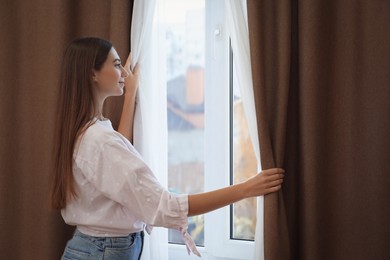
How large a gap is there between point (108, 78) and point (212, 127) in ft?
2.12

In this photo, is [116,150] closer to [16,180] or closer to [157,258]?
[157,258]

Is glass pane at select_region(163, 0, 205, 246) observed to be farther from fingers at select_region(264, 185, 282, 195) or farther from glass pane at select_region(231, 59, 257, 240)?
fingers at select_region(264, 185, 282, 195)

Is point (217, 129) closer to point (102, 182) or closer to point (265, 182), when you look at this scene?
point (265, 182)

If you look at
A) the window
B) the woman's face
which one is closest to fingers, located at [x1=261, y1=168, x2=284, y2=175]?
the window

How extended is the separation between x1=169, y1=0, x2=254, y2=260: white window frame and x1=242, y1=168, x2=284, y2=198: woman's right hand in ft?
1.34

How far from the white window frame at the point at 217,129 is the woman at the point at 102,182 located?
44 centimetres

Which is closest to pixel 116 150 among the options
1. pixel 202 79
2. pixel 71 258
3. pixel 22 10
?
pixel 71 258

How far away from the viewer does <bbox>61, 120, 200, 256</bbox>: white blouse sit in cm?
118

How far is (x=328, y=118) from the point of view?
1519mm

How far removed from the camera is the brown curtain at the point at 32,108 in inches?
74.6

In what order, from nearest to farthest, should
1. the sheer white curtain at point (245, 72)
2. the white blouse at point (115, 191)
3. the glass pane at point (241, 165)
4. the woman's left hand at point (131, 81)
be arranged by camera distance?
the white blouse at point (115, 191) < the sheer white curtain at point (245, 72) < the woman's left hand at point (131, 81) < the glass pane at point (241, 165)

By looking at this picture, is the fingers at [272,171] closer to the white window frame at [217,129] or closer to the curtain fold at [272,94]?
the curtain fold at [272,94]

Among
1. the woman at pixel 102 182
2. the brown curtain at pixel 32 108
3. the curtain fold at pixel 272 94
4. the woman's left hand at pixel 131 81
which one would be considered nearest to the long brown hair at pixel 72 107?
the woman at pixel 102 182

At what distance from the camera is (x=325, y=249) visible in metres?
1.52
